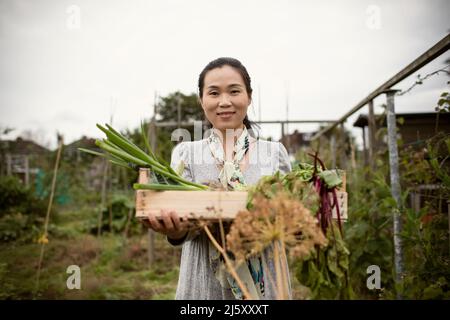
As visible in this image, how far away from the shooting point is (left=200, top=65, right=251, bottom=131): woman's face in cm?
150

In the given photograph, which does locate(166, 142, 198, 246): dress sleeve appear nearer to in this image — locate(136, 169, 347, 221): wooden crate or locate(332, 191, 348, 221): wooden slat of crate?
locate(136, 169, 347, 221): wooden crate

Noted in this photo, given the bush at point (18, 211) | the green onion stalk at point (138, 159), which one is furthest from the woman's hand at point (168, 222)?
the bush at point (18, 211)

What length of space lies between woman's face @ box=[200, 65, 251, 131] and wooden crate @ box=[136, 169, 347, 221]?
0.54m

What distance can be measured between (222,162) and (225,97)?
0.29m

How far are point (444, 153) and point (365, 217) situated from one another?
1335 mm

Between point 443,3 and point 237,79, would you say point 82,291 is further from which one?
point 443,3

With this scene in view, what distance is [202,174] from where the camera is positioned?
1615 mm

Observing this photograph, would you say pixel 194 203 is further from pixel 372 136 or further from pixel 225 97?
pixel 372 136

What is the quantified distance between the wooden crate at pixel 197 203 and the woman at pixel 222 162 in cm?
18

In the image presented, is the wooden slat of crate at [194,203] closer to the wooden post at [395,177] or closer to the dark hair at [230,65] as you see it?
the dark hair at [230,65]

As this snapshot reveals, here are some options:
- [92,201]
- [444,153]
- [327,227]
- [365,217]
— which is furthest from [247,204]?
[92,201]

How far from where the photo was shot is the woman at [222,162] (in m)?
1.37

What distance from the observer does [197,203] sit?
1.08 meters

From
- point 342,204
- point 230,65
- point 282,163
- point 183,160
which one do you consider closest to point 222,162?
point 183,160
